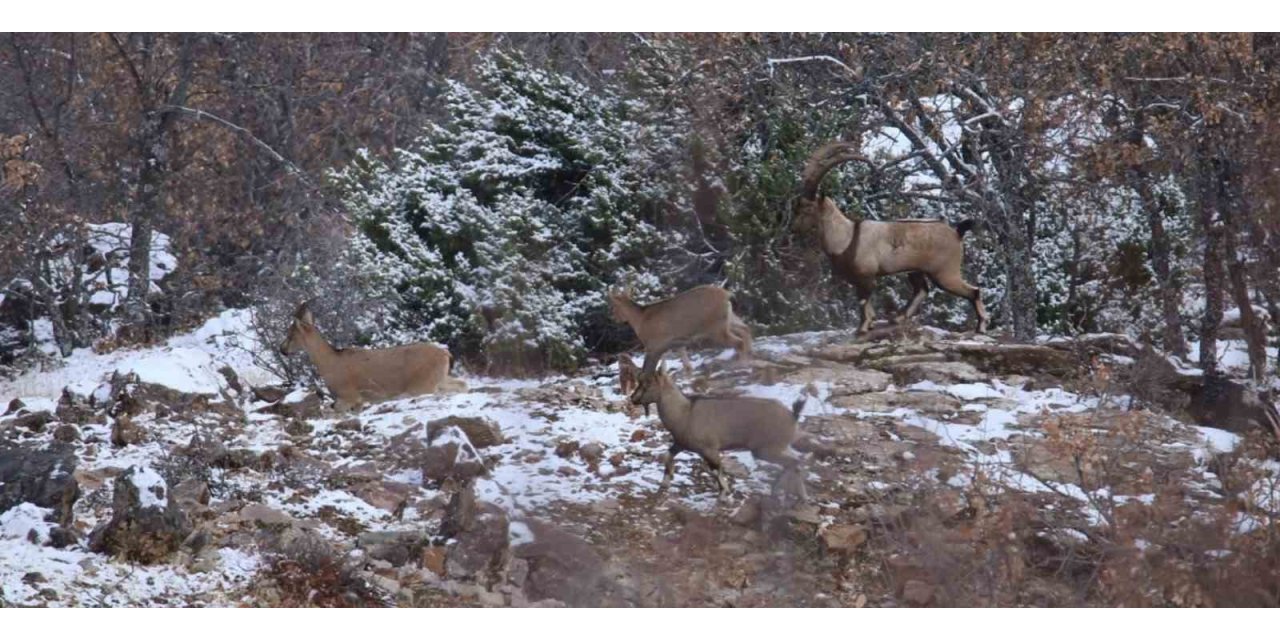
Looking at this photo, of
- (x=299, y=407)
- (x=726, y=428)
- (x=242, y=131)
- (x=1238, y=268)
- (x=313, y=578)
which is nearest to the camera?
(x=313, y=578)

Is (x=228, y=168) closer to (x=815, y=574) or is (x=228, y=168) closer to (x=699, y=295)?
(x=699, y=295)

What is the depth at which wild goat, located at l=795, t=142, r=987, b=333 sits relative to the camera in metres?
8.61

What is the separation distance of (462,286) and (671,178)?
3.47 ft

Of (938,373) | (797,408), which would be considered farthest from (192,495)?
(938,373)

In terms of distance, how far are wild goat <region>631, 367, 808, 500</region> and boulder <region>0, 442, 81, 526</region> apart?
2.52 metres

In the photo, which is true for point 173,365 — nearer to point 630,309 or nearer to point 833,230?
point 630,309

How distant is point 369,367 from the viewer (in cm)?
873

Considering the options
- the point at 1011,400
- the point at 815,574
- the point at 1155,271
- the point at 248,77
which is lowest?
the point at 815,574

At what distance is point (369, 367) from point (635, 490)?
55.6 inches

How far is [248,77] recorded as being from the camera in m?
8.49

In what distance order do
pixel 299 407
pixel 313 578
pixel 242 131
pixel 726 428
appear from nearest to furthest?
1. pixel 313 578
2. pixel 726 428
3. pixel 242 131
4. pixel 299 407

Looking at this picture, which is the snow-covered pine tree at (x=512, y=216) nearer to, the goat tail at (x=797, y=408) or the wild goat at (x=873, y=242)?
the wild goat at (x=873, y=242)

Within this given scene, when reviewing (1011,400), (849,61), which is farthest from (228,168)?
(1011,400)

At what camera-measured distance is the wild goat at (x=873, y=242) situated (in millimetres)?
8609
